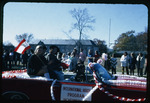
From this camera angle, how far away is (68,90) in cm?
340

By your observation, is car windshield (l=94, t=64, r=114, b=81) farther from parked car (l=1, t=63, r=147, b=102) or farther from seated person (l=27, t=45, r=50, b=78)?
seated person (l=27, t=45, r=50, b=78)

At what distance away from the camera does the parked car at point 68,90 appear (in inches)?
127

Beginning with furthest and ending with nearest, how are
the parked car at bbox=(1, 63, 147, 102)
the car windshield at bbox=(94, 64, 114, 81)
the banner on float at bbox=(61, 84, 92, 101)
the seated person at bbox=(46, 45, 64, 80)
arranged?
the seated person at bbox=(46, 45, 64, 80), the car windshield at bbox=(94, 64, 114, 81), the banner on float at bbox=(61, 84, 92, 101), the parked car at bbox=(1, 63, 147, 102)

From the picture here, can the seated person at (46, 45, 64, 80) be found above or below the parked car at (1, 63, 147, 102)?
above

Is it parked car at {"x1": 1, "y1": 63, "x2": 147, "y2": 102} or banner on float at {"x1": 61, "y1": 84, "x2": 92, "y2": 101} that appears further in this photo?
banner on float at {"x1": 61, "y1": 84, "x2": 92, "y2": 101}

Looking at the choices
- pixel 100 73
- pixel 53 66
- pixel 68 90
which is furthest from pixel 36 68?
pixel 100 73

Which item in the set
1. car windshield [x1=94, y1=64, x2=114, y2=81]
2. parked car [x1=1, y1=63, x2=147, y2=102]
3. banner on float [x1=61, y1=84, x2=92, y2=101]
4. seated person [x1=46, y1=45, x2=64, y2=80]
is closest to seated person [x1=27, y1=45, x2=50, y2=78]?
parked car [x1=1, y1=63, x2=147, y2=102]

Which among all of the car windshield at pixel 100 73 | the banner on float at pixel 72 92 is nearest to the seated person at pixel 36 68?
the banner on float at pixel 72 92

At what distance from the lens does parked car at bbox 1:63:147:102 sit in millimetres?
3227

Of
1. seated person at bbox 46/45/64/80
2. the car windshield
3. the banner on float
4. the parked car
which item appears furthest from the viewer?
seated person at bbox 46/45/64/80

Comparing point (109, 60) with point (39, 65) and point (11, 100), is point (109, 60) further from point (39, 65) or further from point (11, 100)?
point (11, 100)

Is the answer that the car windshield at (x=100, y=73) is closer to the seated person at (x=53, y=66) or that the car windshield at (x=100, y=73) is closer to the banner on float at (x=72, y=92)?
the banner on float at (x=72, y=92)

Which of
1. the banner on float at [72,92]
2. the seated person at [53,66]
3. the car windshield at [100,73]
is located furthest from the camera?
the seated person at [53,66]

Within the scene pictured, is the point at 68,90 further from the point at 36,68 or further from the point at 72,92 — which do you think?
the point at 36,68
